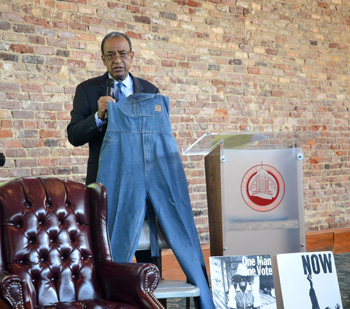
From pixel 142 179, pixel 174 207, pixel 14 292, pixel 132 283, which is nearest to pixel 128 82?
pixel 142 179

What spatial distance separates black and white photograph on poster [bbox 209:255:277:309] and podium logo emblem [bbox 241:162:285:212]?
34 cm

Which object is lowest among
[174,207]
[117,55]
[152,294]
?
[152,294]

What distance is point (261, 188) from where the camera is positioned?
3.26m

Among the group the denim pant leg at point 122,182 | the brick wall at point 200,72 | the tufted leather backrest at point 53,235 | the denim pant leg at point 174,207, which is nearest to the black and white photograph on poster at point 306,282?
the denim pant leg at point 174,207

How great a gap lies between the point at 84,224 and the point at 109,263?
0.81 feet

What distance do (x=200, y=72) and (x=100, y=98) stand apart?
2.47 metres

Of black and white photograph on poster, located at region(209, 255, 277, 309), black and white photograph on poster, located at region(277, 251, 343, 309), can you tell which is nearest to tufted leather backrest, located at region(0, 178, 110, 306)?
black and white photograph on poster, located at region(209, 255, 277, 309)

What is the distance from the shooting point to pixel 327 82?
20.9 ft

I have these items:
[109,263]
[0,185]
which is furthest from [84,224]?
[0,185]

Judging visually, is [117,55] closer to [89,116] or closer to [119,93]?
[119,93]

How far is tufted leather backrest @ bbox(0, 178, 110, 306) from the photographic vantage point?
2580mm

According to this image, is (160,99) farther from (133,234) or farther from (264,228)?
(264,228)

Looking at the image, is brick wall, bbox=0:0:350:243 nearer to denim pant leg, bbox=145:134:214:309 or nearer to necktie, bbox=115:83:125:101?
necktie, bbox=115:83:125:101

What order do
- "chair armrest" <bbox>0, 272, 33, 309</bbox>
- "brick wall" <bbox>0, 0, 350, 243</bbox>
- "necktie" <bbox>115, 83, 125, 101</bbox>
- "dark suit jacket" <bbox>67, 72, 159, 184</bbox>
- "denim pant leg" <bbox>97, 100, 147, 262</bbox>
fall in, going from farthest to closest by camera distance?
"brick wall" <bbox>0, 0, 350, 243</bbox> → "necktie" <bbox>115, 83, 125, 101</bbox> → "dark suit jacket" <bbox>67, 72, 159, 184</bbox> → "denim pant leg" <bbox>97, 100, 147, 262</bbox> → "chair armrest" <bbox>0, 272, 33, 309</bbox>
